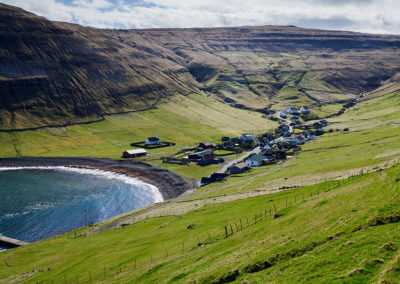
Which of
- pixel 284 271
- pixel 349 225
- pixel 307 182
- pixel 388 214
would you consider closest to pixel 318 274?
pixel 284 271

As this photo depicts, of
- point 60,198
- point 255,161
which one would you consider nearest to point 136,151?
point 60,198

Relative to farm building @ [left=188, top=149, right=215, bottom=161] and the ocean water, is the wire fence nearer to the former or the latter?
the ocean water

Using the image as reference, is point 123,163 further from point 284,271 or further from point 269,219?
point 284,271

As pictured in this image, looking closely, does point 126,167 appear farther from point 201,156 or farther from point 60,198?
point 60,198

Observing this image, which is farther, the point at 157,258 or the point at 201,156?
the point at 201,156

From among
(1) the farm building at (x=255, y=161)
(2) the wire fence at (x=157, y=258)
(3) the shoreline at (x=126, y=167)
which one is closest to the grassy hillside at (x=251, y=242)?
(2) the wire fence at (x=157, y=258)

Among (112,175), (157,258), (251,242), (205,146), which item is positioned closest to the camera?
(251,242)
